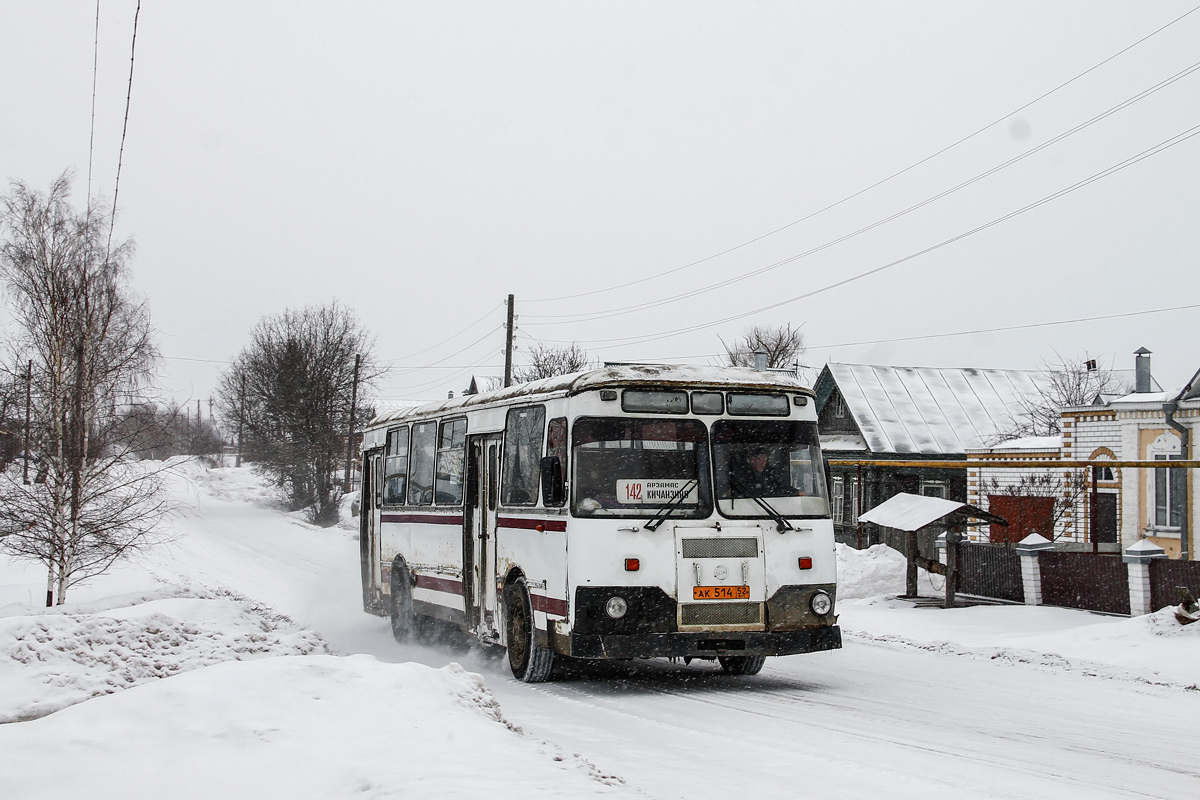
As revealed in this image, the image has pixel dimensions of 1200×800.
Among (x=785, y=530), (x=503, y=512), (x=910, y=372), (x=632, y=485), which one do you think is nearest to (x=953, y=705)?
(x=785, y=530)

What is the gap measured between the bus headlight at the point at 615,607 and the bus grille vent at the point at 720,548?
71 centimetres

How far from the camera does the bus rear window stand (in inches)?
413

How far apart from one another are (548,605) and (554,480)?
1.17 meters

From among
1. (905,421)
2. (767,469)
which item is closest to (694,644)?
(767,469)

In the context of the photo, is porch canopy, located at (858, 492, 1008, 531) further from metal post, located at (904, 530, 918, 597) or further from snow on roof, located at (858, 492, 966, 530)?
metal post, located at (904, 530, 918, 597)

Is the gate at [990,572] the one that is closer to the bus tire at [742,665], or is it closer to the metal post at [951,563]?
the metal post at [951,563]

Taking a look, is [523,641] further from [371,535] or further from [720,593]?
[371,535]

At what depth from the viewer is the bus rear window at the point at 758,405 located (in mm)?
10484

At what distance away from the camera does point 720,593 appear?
9.89 meters

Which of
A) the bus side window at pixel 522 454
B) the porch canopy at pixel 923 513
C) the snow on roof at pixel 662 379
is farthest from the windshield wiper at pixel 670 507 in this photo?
the porch canopy at pixel 923 513

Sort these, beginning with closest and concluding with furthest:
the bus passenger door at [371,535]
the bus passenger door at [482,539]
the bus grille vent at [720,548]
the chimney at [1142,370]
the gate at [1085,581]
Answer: the bus grille vent at [720,548] < the bus passenger door at [482,539] < the gate at [1085,581] < the bus passenger door at [371,535] < the chimney at [1142,370]

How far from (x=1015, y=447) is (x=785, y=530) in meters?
30.8

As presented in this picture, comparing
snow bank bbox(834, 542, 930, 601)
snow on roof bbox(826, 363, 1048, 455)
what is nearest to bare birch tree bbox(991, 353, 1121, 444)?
snow on roof bbox(826, 363, 1048, 455)

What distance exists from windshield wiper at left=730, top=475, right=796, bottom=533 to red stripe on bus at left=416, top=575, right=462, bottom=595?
161 inches
